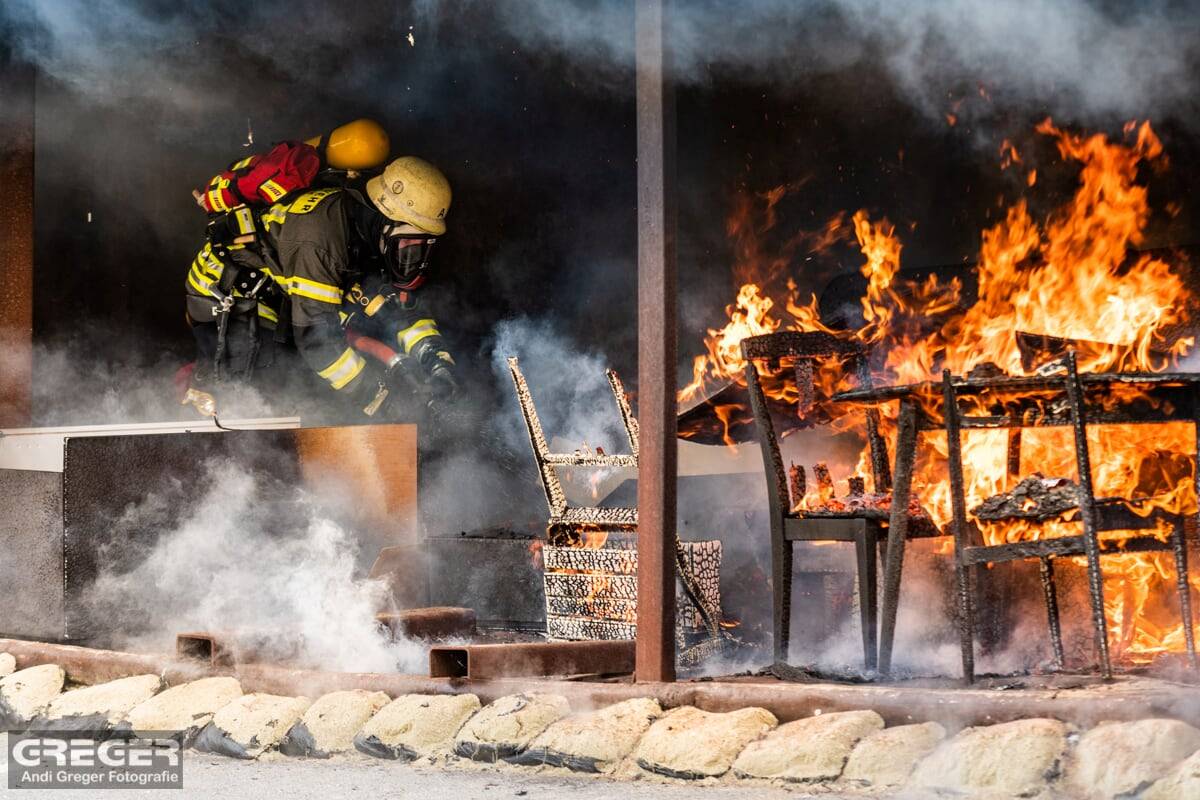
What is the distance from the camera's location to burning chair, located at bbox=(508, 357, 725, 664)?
241 inches

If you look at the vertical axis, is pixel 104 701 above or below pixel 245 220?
below

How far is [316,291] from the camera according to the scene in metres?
8.84

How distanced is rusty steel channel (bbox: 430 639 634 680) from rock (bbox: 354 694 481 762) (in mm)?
150

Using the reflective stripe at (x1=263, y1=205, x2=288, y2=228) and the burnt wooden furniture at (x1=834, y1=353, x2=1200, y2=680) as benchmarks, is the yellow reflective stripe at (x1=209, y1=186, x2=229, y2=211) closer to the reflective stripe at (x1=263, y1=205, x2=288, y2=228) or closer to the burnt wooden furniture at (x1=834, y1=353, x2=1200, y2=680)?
the reflective stripe at (x1=263, y1=205, x2=288, y2=228)

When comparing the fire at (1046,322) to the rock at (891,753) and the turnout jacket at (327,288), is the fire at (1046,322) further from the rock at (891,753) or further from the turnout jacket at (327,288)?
the turnout jacket at (327,288)

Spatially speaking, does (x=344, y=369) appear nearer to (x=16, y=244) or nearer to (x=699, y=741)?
(x=16, y=244)

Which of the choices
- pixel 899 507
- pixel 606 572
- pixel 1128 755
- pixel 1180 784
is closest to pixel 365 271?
pixel 606 572

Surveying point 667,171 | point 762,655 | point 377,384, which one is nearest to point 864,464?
point 762,655

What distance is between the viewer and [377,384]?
8.88 meters

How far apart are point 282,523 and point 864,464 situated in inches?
129

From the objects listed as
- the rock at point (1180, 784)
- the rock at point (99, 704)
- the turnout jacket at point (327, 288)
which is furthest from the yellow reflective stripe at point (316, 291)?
the rock at point (1180, 784)

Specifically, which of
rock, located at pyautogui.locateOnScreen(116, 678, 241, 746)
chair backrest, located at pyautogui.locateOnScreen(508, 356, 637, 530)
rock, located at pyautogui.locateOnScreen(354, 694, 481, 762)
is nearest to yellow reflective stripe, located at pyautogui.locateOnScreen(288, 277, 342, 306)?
chair backrest, located at pyautogui.locateOnScreen(508, 356, 637, 530)

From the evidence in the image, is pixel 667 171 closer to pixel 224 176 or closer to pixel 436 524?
pixel 436 524

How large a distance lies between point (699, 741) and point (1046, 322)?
3.38 metres
